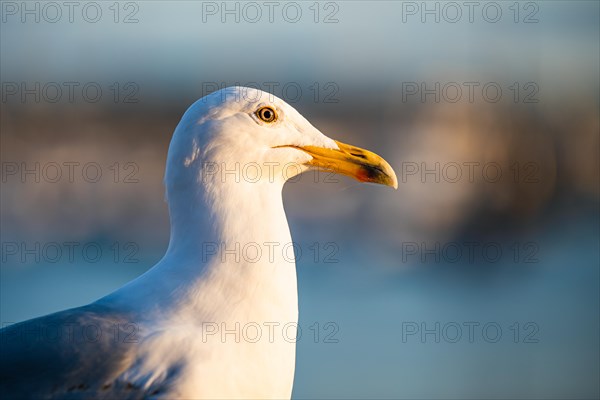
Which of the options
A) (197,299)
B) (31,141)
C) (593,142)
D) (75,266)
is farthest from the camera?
(593,142)

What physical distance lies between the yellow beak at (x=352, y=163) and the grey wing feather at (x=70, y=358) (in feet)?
2.88

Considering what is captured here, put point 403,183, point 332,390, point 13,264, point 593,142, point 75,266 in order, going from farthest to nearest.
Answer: point 593,142
point 403,183
point 13,264
point 75,266
point 332,390

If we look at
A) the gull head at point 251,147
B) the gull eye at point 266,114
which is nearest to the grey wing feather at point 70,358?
the gull head at point 251,147

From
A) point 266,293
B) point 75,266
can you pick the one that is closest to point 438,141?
point 75,266

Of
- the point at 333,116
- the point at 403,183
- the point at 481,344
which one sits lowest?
the point at 481,344

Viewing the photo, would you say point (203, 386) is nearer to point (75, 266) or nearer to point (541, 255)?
point (75, 266)

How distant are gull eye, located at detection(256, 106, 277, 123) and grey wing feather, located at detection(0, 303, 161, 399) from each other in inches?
31.9

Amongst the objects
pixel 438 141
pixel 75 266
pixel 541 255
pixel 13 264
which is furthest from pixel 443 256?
pixel 13 264

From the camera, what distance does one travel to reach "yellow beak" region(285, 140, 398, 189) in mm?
3127

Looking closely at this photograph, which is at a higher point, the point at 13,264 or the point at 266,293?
the point at 266,293

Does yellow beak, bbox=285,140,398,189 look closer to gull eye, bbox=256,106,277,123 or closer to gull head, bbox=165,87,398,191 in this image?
gull head, bbox=165,87,398,191

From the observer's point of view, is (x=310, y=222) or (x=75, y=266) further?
(x=310, y=222)

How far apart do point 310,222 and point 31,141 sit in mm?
4278

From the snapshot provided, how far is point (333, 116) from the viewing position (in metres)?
12.7
